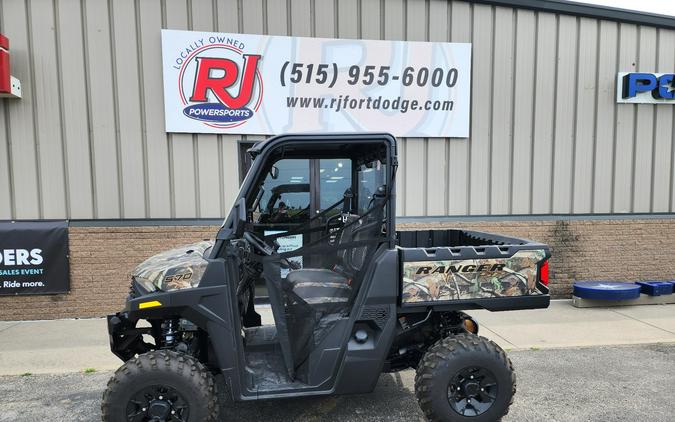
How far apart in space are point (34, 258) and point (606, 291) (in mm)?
8340

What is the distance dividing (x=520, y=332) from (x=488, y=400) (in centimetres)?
257

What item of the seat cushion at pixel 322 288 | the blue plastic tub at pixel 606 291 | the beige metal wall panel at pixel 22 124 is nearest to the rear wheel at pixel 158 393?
the seat cushion at pixel 322 288

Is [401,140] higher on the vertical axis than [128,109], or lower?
lower

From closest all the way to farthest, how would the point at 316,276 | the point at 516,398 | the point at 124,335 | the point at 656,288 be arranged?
the point at 124,335 → the point at 316,276 → the point at 516,398 → the point at 656,288

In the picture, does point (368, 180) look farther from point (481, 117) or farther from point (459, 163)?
point (481, 117)

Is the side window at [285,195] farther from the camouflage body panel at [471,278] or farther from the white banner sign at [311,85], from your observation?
the white banner sign at [311,85]

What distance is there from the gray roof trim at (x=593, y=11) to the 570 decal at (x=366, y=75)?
1.30 meters

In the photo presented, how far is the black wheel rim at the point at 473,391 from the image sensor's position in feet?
9.81

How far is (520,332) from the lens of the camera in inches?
208

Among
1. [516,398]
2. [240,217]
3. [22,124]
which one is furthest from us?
[22,124]

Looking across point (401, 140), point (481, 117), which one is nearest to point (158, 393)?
point (401, 140)

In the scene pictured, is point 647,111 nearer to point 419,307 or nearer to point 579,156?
point 579,156

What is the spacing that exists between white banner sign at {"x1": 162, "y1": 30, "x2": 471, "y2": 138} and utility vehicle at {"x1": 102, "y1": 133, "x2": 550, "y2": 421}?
3.22 metres

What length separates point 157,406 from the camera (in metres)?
2.68
